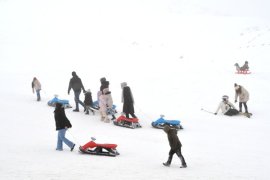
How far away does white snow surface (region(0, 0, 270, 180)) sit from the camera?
33.7ft

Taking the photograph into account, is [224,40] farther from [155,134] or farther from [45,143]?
[45,143]

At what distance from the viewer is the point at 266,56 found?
31.2m

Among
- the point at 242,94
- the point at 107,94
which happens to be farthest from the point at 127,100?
the point at 242,94

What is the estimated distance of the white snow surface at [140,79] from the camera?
10.3 metres

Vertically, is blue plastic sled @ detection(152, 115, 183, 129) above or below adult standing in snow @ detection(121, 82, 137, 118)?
below

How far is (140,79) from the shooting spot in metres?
28.5

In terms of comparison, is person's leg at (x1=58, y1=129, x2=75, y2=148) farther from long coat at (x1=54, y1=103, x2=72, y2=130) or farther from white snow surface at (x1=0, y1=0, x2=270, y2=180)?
white snow surface at (x1=0, y1=0, x2=270, y2=180)

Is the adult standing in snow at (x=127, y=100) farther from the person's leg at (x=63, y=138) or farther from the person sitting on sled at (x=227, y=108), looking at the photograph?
the person's leg at (x=63, y=138)

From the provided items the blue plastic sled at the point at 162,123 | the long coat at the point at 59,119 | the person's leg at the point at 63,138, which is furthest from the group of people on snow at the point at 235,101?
the long coat at the point at 59,119

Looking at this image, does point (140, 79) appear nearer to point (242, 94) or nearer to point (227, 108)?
point (227, 108)

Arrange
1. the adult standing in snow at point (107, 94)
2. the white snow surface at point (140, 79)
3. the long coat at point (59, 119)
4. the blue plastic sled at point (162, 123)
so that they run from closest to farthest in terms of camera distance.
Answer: the white snow surface at point (140, 79) → the long coat at point (59, 119) → the blue plastic sled at point (162, 123) → the adult standing in snow at point (107, 94)

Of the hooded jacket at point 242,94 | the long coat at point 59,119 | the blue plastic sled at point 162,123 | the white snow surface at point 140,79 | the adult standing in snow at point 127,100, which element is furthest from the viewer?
the hooded jacket at point 242,94

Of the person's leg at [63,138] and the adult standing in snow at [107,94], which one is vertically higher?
the adult standing in snow at [107,94]

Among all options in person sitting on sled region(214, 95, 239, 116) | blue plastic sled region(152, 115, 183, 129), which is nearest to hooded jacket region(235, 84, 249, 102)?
person sitting on sled region(214, 95, 239, 116)
